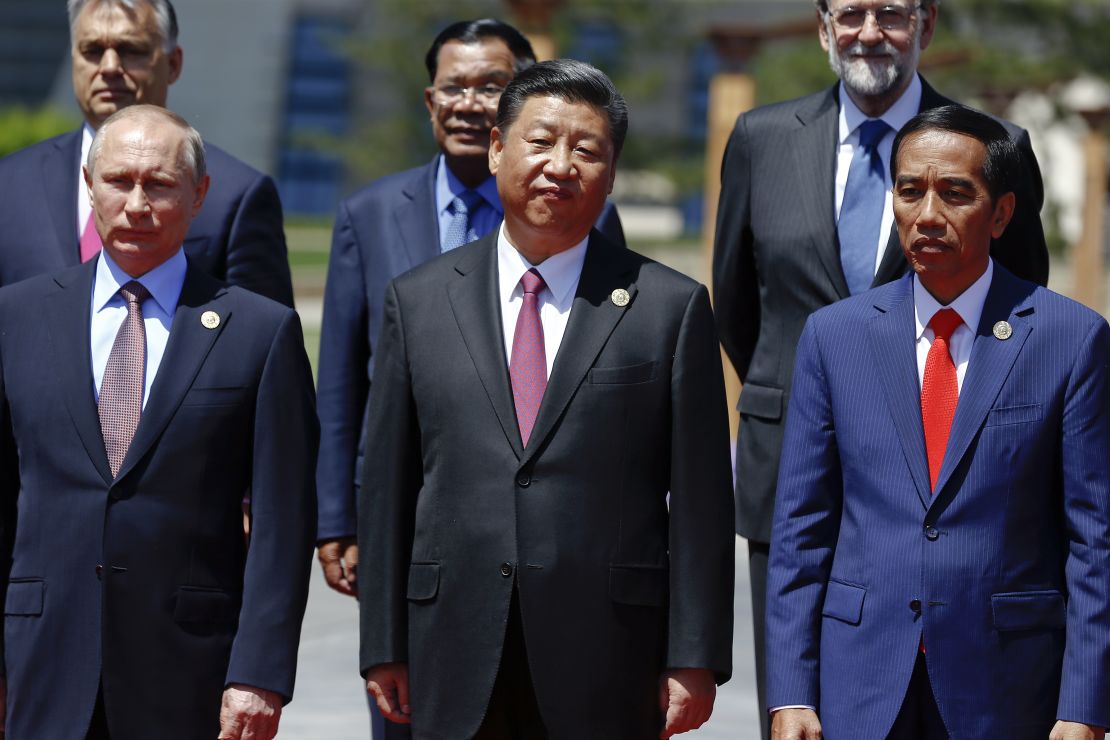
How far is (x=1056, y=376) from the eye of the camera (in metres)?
3.63

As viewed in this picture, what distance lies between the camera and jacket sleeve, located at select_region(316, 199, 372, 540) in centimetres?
486

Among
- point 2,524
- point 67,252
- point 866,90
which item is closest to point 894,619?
point 866,90

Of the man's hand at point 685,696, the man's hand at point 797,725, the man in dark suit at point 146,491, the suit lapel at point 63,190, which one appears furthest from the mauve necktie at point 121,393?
the man's hand at point 797,725

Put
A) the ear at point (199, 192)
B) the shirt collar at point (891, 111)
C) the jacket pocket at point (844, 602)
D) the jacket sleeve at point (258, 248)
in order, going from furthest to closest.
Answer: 1. the jacket sleeve at point (258, 248)
2. the shirt collar at point (891, 111)
3. the ear at point (199, 192)
4. the jacket pocket at point (844, 602)

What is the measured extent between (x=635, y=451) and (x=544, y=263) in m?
0.47

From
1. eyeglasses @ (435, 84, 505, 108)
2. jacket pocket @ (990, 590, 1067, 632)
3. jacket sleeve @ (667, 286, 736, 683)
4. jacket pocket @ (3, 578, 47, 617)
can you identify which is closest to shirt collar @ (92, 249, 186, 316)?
jacket pocket @ (3, 578, 47, 617)

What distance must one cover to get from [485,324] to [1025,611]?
128 cm

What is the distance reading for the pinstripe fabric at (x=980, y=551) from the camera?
3590 millimetres

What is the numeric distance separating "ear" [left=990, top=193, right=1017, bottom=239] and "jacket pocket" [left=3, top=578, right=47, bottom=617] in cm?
220

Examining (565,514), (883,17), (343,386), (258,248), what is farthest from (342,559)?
(883,17)

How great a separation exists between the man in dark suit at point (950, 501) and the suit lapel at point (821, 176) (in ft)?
1.92

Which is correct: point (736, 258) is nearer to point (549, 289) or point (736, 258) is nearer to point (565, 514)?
point (549, 289)

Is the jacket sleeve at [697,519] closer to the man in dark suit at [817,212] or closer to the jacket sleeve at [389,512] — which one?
the jacket sleeve at [389,512]

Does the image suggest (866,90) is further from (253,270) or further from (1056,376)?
(253,270)
